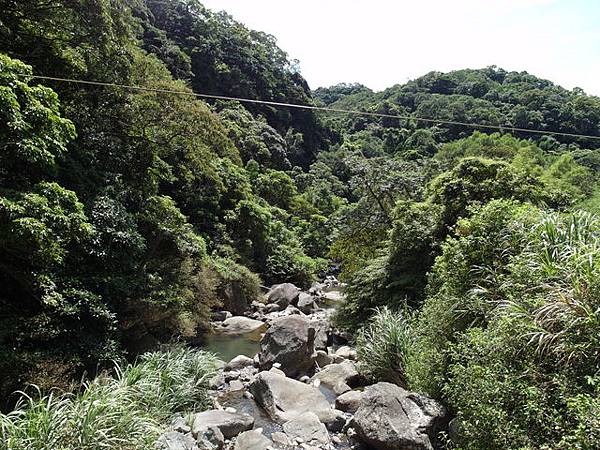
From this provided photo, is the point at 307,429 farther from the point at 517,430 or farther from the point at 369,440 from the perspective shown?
the point at 517,430

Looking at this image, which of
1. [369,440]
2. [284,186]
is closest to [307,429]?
[369,440]

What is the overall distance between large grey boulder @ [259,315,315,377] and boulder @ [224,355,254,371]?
60cm

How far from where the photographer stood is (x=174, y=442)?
18.2 feet

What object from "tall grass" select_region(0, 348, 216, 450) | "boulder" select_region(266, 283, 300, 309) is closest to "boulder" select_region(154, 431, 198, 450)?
"tall grass" select_region(0, 348, 216, 450)

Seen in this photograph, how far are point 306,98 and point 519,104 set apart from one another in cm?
3018

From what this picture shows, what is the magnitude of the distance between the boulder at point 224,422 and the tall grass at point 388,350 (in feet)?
9.44

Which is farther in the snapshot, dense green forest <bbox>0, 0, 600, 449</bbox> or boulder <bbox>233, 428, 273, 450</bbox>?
boulder <bbox>233, 428, 273, 450</bbox>

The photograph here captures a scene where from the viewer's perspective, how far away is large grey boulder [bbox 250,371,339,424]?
25.6 ft

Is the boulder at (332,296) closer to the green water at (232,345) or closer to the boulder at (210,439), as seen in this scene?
the green water at (232,345)

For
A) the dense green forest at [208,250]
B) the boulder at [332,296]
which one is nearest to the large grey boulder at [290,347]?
the dense green forest at [208,250]

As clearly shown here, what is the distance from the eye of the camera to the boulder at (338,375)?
932 centimetres

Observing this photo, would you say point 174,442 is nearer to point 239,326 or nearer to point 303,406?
point 303,406

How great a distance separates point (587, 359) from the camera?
3.86 m

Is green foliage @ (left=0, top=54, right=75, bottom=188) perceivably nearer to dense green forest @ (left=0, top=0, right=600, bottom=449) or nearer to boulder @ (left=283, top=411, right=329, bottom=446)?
dense green forest @ (left=0, top=0, right=600, bottom=449)
